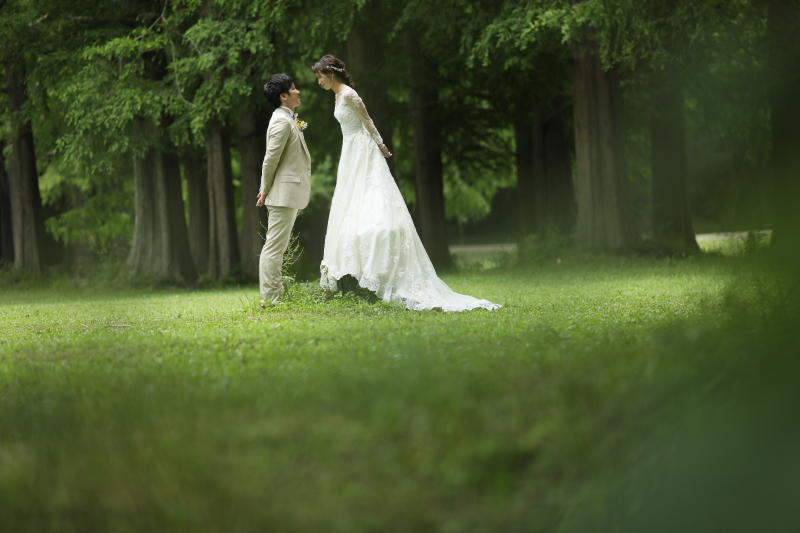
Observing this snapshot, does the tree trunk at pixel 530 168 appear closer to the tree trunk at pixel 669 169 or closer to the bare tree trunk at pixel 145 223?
the tree trunk at pixel 669 169

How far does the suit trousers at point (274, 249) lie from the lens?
33.5 ft

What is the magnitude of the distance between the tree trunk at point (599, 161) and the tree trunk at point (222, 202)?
8480 mm

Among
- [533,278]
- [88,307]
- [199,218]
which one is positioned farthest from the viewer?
[199,218]

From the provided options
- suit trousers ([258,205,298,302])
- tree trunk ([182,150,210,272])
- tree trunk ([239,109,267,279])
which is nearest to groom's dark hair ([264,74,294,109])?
suit trousers ([258,205,298,302])

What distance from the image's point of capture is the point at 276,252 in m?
10.2

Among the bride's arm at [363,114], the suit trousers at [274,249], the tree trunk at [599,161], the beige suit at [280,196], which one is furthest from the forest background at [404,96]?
the suit trousers at [274,249]

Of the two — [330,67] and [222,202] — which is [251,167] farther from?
[330,67]

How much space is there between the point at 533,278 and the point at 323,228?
1637 centimetres

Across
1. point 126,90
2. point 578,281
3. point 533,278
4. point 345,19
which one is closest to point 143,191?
point 126,90

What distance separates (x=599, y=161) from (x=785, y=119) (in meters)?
11.5

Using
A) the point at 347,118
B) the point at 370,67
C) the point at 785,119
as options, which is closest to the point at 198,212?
the point at 370,67

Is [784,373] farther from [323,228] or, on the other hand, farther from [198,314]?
[323,228]

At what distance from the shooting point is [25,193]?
21922mm

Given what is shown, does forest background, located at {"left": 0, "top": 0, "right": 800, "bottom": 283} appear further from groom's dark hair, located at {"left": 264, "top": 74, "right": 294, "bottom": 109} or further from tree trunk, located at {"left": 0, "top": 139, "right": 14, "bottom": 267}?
groom's dark hair, located at {"left": 264, "top": 74, "right": 294, "bottom": 109}
